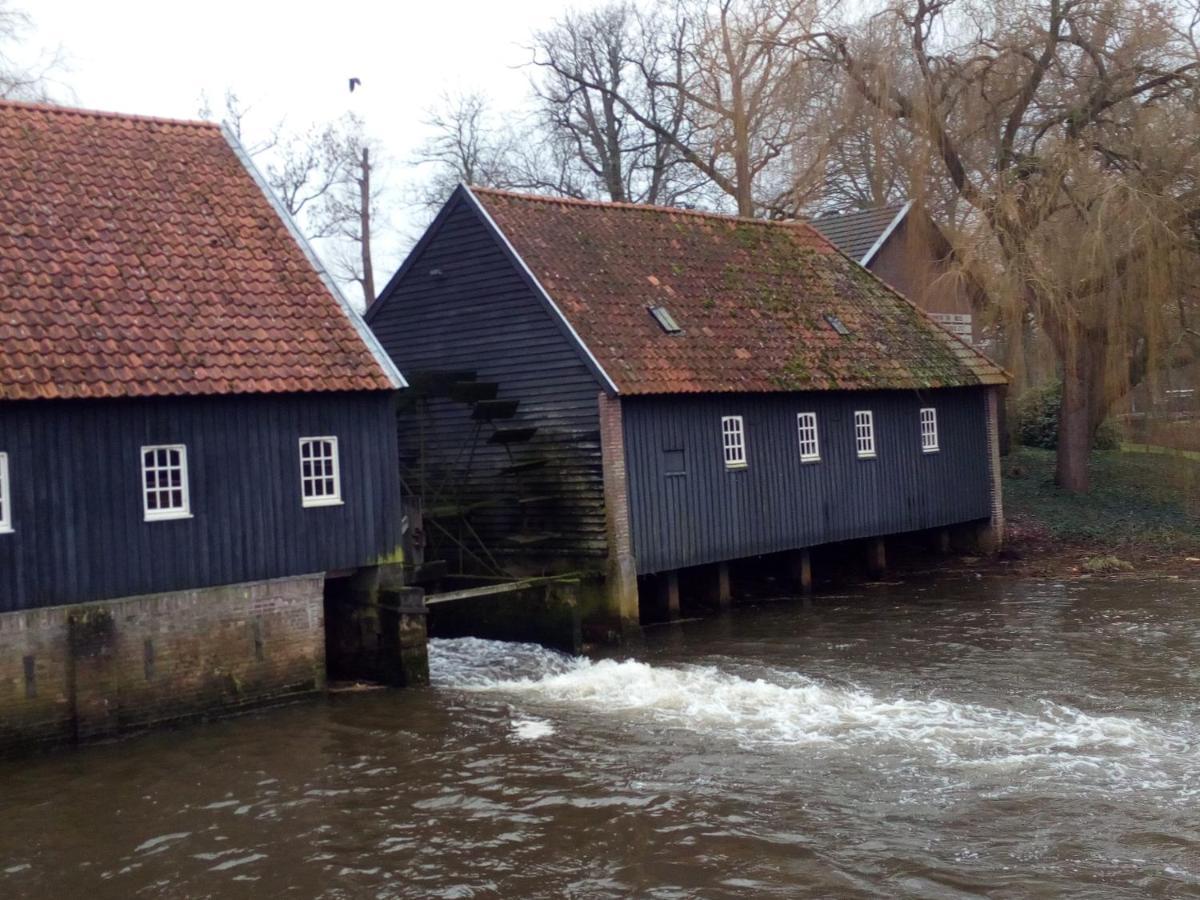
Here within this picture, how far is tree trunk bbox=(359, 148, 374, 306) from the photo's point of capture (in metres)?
41.1

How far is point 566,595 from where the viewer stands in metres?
18.5

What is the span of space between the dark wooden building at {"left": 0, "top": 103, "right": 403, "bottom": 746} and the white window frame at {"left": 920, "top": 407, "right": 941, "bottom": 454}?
39.6ft

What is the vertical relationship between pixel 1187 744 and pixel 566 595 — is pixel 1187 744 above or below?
below

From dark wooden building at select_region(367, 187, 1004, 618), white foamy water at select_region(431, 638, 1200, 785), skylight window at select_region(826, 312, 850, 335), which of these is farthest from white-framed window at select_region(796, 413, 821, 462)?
white foamy water at select_region(431, 638, 1200, 785)

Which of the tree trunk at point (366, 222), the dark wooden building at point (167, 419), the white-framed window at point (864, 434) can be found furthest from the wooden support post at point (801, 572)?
the tree trunk at point (366, 222)

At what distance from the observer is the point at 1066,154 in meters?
25.6

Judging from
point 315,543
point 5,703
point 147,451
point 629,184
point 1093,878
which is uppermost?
point 629,184

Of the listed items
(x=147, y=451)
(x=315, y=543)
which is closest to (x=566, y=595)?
(x=315, y=543)

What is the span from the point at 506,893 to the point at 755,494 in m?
12.9

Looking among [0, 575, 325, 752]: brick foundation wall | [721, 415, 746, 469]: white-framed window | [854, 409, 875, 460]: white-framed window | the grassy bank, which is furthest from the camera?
the grassy bank

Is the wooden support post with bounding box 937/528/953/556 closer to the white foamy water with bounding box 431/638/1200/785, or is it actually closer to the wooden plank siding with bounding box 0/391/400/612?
the white foamy water with bounding box 431/638/1200/785

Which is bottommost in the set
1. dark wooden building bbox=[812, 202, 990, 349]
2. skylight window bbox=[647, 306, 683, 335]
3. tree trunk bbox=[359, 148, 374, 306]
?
skylight window bbox=[647, 306, 683, 335]

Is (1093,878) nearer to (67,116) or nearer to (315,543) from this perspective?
(315,543)

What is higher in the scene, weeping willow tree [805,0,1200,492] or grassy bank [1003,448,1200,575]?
weeping willow tree [805,0,1200,492]
